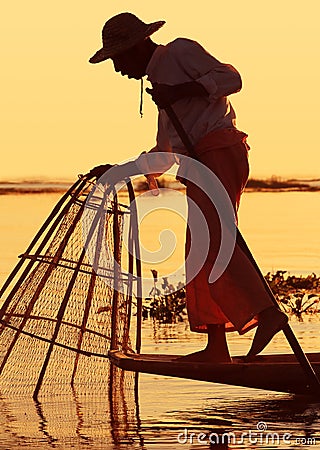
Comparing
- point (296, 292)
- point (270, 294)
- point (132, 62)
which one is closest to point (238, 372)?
point (270, 294)

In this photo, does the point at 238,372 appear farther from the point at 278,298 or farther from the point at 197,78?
the point at 278,298

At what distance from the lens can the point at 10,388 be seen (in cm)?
854

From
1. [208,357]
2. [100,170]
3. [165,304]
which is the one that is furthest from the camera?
[165,304]

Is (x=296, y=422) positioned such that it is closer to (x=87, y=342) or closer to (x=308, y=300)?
(x=87, y=342)

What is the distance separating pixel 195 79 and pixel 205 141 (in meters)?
0.30

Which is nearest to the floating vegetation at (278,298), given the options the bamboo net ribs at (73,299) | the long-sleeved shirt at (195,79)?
the bamboo net ribs at (73,299)

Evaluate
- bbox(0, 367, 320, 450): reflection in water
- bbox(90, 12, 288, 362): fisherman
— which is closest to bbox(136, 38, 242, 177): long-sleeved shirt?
bbox(90, 12, 288, 362): fisherman

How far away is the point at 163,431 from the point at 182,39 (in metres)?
1.83

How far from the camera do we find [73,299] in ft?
27.9

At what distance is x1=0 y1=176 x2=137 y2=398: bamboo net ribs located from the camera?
27.4 ft

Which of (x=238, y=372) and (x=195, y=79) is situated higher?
(x=195, y=79)

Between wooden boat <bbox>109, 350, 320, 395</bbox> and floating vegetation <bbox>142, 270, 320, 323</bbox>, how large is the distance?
3760 millimetres

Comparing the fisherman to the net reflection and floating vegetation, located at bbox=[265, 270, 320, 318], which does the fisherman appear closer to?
the net reflection

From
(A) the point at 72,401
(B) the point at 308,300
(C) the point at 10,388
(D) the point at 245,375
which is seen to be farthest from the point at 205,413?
(B) the point at 308,300
